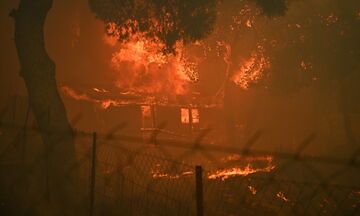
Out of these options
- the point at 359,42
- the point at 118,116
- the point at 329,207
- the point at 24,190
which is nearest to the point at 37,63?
the point at 24,190

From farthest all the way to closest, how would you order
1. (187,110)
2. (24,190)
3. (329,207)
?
1. (187,110)
2. (329,207)
3. (24,190)

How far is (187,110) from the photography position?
27.4m

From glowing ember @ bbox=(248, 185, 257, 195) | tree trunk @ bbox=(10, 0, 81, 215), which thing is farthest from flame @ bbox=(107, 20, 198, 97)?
glowing ember @ bbox=(248, 185, 257, 195)

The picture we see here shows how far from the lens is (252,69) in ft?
87.0

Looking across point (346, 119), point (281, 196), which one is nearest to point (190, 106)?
point (346, 119)

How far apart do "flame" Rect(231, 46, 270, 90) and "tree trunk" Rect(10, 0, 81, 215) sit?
62.5 ft

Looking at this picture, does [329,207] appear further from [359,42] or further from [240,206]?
[359,42]

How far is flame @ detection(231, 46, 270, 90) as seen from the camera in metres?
25.6

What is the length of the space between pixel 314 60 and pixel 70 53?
1821cm

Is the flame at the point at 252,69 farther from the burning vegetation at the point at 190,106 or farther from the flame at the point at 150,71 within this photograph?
the flame at the point at 150,71

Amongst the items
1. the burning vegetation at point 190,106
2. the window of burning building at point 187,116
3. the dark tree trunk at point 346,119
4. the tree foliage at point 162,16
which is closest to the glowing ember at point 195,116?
the window of burning building at point 187,116

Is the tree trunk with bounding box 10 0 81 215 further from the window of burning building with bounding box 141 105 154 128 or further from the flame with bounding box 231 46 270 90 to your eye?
the flame with bounding box 231 46 270 90

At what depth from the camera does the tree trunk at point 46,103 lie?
8.80 m

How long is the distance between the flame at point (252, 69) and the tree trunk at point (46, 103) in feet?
62.5
